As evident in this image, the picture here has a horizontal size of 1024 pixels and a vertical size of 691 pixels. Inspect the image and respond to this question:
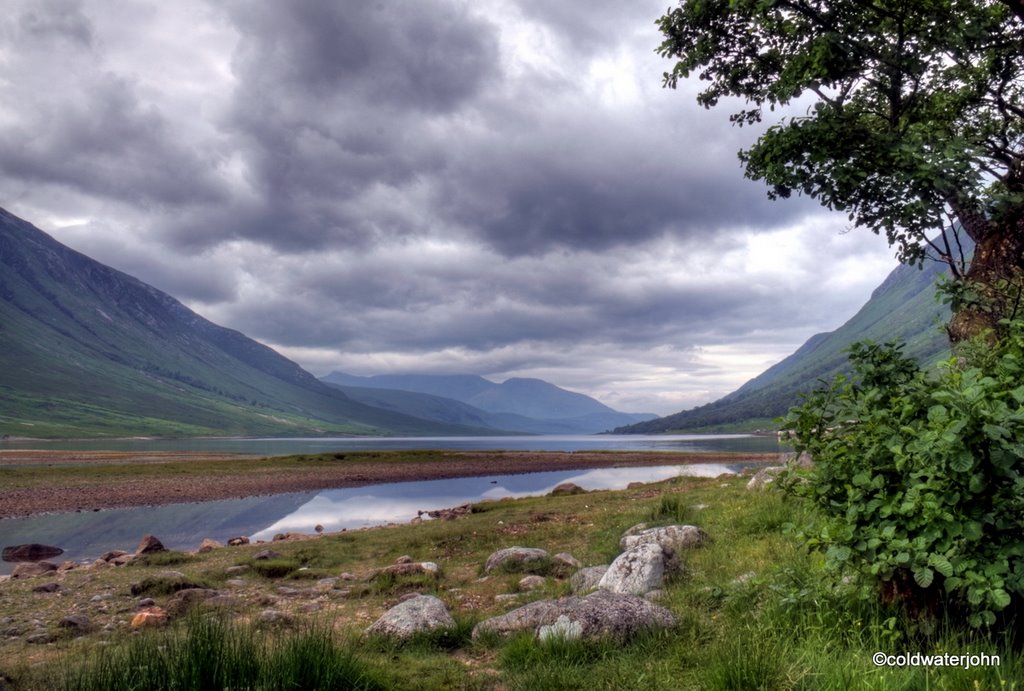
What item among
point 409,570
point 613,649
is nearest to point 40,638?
point 409,570

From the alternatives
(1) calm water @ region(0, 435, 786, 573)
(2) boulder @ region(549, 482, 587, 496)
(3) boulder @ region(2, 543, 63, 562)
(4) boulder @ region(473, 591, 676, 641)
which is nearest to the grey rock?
(4) boulder @ region(473, 591, 676, 641)

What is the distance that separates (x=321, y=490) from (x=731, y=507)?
1774 inches

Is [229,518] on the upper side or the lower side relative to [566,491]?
lower

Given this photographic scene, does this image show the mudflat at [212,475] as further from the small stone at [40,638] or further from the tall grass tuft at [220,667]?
the tall grass tuft at [220,667]

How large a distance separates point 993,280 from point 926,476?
474 centimetres

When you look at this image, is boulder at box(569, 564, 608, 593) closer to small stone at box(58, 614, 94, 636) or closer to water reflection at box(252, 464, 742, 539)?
small stone at box(58, 614, 94, 636)

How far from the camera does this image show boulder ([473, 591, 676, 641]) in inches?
303

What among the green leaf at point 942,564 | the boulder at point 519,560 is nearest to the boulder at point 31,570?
the boulder at point 519,560

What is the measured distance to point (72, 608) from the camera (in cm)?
1436

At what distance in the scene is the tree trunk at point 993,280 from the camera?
26.9 ft

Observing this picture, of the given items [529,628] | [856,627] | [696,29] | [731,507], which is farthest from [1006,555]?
[731,507]

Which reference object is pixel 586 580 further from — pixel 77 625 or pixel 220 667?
pixel 77 625

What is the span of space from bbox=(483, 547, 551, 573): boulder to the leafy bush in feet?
33.9

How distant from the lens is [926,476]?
230 inches
